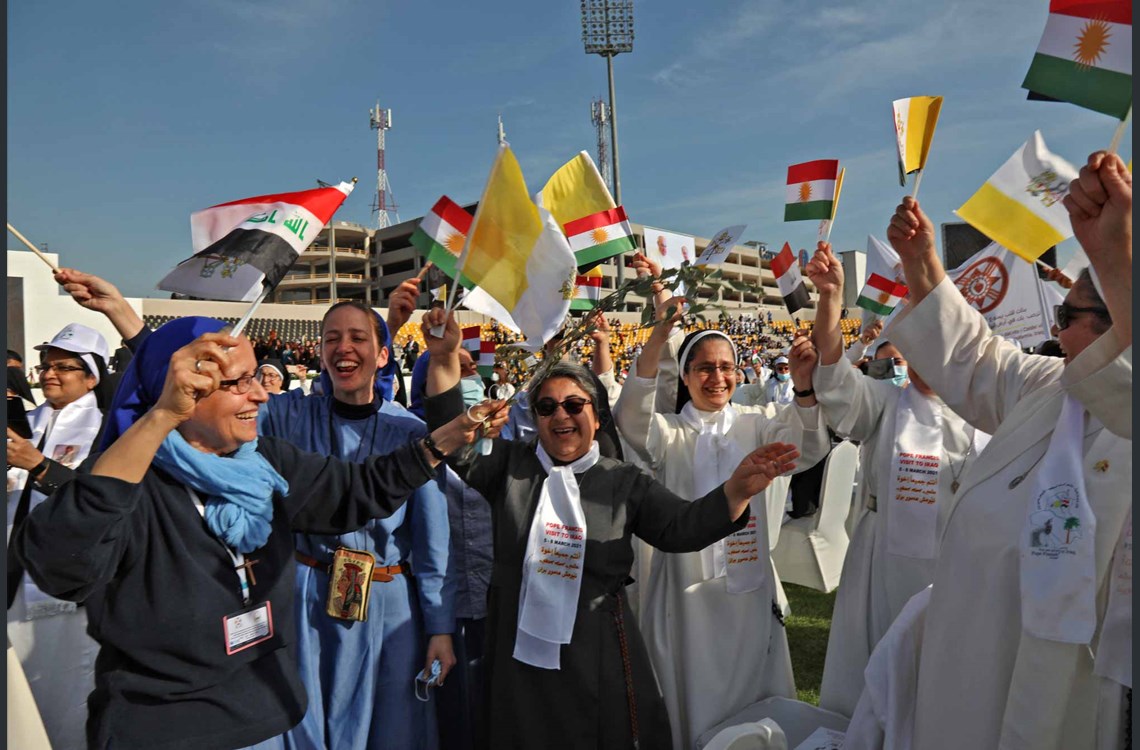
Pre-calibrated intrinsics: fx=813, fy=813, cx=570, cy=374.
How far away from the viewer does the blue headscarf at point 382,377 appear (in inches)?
132

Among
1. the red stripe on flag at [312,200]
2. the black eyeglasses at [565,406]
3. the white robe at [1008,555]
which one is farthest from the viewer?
the black eyeglasses at [565,406]

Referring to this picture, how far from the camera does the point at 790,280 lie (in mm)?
4344

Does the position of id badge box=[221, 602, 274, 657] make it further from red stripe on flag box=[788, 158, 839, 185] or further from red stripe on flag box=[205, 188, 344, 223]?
red stripe on flag box=[788, 158, 839, 185]

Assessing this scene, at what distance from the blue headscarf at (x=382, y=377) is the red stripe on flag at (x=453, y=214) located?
48cm

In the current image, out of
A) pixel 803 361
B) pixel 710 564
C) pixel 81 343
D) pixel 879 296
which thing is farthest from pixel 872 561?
pixel 81 343

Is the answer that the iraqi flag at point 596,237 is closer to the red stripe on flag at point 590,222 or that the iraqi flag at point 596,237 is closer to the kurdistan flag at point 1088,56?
the red stripe on flag at point 590,222

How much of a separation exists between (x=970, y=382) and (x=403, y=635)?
2.23m

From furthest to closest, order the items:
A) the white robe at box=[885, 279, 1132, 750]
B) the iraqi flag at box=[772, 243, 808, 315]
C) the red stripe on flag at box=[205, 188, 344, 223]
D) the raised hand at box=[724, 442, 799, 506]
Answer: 1. the iraqi flag at box=[772, 243, 808, 315]
2. the raised hand at box=[724, 442, 799, 506]
3. the red stripe on flag at box=[205, 188, 344, 223]
4. the white robe at box=[885, 279, 1132, 750]

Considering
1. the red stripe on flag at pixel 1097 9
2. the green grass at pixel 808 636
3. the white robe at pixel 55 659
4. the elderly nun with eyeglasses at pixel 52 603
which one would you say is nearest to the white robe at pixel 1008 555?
the red stripe on flag at pixel 1097 9

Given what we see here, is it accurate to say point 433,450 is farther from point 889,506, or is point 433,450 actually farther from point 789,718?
point 889,506

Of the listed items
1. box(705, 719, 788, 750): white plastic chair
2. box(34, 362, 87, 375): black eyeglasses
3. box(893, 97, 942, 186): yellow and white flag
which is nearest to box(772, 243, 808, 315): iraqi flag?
box(893, 97, 942, 186): yellow and white flag

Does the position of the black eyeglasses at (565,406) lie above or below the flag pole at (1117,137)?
below

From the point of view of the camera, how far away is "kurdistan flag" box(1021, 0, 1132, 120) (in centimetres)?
210

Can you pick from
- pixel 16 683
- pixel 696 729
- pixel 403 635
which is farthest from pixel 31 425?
pixel 696 729
